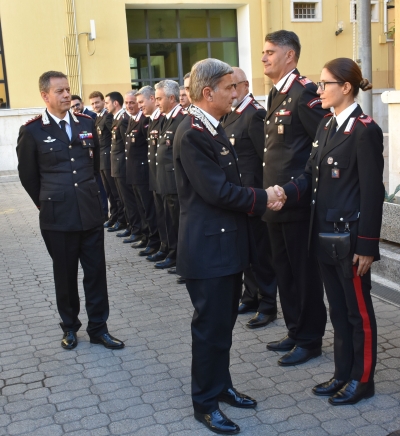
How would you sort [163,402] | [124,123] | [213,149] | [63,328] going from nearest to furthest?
[213,149], [163,402], [63,328], [124,123]

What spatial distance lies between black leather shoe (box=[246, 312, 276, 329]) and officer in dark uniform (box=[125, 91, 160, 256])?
9.69 feet

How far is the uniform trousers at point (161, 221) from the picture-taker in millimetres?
7188

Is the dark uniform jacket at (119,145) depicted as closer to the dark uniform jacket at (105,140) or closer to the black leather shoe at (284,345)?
the dark uniform jacket at (105,140)

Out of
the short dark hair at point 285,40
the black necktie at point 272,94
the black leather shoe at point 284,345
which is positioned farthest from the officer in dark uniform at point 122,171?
the short dark hair at point 285,40

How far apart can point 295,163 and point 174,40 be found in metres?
15.5

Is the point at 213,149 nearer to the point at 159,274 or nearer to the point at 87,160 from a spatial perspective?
the point at 87,160

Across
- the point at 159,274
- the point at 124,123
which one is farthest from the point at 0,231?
the point at 159,274

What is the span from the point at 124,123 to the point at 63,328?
432 centimetres

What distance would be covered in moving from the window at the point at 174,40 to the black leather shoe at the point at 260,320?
48.2 feet

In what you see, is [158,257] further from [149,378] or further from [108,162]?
[149,378]

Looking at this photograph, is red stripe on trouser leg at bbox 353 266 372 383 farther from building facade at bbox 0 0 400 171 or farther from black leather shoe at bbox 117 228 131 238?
building facade at bbox 0 0 400 171

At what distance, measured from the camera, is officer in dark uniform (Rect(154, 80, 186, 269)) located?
657cm

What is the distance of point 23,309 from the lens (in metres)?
5.61

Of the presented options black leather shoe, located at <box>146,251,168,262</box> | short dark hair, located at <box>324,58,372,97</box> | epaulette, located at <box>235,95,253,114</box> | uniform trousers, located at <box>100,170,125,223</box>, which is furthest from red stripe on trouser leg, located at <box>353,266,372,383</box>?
uniform trousers, located at <box>100,170,125,223</box>
